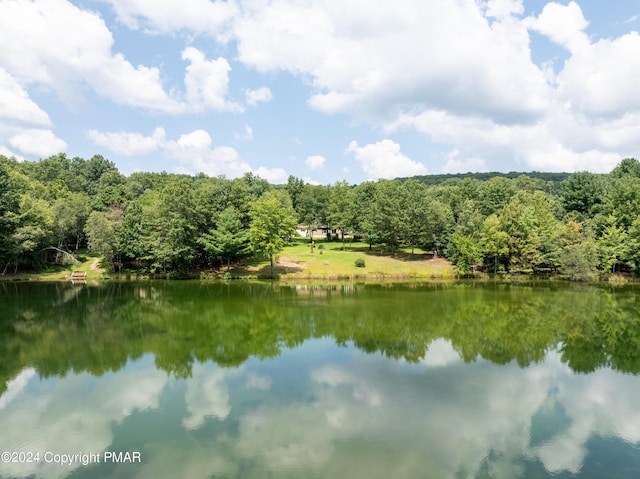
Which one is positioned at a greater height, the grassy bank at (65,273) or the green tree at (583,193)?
the green tree at (583,193)

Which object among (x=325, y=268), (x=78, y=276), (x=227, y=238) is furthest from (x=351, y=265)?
(x=78, y=276)

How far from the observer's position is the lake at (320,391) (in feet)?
38.9

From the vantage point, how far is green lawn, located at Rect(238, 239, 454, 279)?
51812 mm

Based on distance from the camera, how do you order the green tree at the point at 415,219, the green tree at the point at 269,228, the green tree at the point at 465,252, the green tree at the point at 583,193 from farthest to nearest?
the green tree at the point at 583,193
the green tree at the point at 415,219
the green tree at the point at 465,252
the green tree at the point at 269,228

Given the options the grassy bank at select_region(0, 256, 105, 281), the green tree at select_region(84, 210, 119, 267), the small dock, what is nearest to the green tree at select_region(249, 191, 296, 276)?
the green tree at select_region(84, 210, 119, 267)

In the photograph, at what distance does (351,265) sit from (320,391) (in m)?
37.7

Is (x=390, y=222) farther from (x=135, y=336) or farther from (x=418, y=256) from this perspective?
(x=135, y=336)

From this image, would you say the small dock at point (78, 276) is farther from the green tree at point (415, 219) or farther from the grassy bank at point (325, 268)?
the green tree at point (415, 219)

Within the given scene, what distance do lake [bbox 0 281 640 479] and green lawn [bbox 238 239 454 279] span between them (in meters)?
18.7

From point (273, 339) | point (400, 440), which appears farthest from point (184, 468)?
point (273, 339)

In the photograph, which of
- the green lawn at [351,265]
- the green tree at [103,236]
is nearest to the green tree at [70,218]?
the green tree at [103,236]

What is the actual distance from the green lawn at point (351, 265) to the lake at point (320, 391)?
1875 centimetres

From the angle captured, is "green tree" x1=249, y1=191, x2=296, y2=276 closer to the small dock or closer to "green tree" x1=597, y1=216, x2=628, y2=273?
the small dock

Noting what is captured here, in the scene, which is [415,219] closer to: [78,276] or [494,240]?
[494,240]
